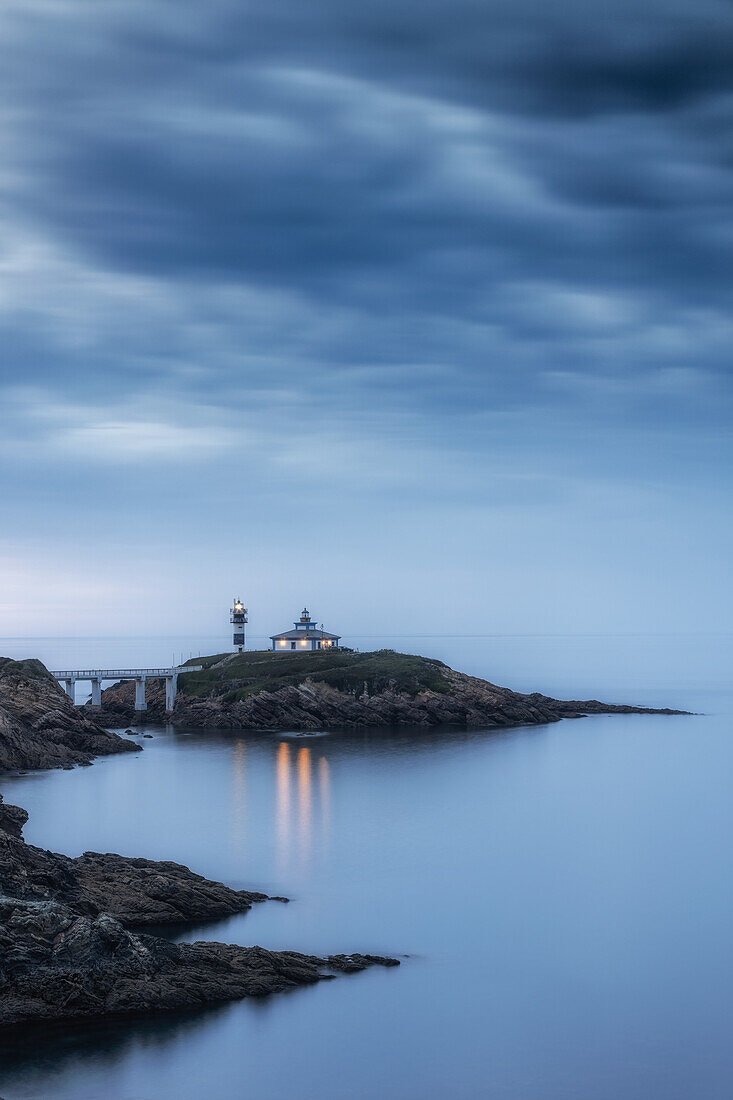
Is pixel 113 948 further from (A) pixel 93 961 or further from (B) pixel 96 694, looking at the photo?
(B) pixel 96 694

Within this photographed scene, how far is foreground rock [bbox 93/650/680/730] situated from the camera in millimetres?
82500

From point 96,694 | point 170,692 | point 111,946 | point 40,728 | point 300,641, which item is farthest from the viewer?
point 300,641

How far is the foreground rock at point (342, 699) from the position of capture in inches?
3248

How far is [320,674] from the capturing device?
86.2 metres

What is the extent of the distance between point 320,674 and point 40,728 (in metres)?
27.8

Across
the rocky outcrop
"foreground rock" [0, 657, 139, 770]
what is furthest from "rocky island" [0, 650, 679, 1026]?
"foreground rock" [0, 657, 139, 770]

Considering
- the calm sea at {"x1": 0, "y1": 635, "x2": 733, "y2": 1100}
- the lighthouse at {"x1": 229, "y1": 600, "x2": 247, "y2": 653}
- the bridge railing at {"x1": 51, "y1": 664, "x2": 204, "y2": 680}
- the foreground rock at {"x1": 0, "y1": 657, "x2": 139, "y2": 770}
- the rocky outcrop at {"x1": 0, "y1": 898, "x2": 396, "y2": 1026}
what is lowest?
the calm sea at {"x1": 0, "y1": 635, "x2": 733, "y2": 1100}

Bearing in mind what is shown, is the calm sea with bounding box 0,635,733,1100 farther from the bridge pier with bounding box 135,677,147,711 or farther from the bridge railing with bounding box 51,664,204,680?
the bridge pier with bounding box 135,677,147,711

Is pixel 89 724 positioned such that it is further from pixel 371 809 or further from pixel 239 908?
pixel 239 908

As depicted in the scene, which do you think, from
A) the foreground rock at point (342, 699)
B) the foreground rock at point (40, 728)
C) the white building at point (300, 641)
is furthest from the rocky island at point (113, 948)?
the white building at point (300, 641)

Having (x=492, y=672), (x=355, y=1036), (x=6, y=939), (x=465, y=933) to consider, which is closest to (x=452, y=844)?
(x=465, y=933)

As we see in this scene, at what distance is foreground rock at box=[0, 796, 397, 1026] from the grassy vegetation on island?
5819 cm

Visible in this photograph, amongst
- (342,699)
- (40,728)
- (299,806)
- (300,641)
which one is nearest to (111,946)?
(299,806)

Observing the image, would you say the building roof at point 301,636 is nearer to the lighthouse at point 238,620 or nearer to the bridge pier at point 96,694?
the lighthouse at point 238,620
